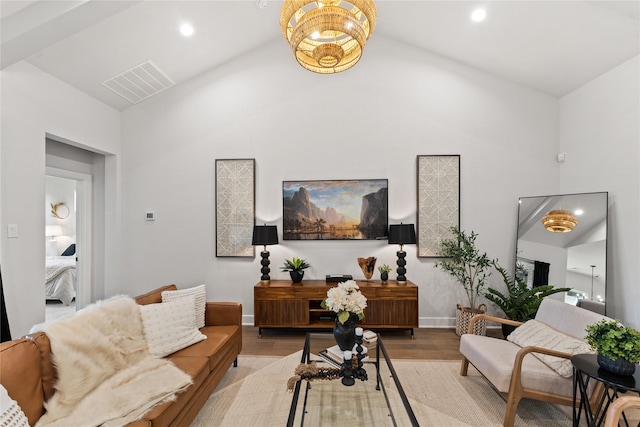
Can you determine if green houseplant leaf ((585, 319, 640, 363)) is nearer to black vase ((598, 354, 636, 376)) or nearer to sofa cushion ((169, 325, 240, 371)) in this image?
black vase ((598, 354, 636, 376))

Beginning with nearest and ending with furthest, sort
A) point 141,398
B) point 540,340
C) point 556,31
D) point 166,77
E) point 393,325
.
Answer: point 141,398, point 540,340, point 556,31, point 393,325, point 166,77

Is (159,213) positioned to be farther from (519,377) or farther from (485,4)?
(485,4)

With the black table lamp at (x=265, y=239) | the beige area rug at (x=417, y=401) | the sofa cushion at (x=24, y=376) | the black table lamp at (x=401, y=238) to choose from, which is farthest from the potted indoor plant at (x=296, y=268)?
the sofa cushion at (x=24, y=376)

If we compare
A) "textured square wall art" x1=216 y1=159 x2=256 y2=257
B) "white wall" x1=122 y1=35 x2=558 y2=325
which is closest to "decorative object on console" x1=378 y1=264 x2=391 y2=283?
"white wall" x1=122 y1=35 x2=558 y2=325

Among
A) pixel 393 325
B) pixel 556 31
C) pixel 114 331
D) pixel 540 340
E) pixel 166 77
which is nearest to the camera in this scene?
pixel 114 331

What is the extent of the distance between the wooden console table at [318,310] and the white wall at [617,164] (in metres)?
2.04

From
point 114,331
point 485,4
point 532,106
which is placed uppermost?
point 485,4

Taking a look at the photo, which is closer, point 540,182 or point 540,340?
point 540,340

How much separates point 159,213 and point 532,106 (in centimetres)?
559

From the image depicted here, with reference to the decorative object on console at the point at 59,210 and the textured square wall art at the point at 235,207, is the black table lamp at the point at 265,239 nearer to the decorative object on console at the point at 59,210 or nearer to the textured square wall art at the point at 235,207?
the textured square wall art at the point at 235,207

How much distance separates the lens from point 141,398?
1.67 metres

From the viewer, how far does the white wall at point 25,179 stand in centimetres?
267

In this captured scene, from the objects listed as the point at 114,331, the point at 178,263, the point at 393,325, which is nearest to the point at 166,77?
the point at 178,263

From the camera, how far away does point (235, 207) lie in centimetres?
→ 422
